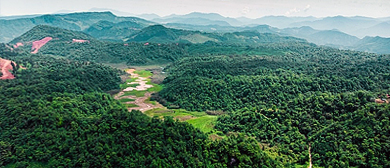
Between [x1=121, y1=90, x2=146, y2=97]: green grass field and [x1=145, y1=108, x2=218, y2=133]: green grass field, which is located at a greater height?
[x1=145, y1=108, x2=218, y2=133]: green grass field

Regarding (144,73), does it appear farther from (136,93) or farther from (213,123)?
(213,123)

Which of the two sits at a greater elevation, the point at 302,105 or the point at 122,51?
the point at 302,105

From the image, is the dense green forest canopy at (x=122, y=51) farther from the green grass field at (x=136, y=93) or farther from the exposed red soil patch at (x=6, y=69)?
the exposed red soil patch at (x=6, y=69)

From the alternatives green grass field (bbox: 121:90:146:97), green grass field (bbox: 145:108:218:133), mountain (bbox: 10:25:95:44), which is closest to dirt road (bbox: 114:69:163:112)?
green grass field (bbox: 121:90:146:97)

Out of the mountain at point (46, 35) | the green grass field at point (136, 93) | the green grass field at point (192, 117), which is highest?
the mountain at point (46, 35)

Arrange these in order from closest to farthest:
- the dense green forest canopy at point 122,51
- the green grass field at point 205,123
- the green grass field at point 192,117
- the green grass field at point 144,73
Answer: the green grass field at point 205,123 → the green grass field at point 192,117 → the green grass field at point 144,73 → the dense green forest canopy at point 122,51

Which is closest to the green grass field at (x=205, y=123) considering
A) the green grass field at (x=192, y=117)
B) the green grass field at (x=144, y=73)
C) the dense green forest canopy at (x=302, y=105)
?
the green grass field at (x=192, y=117)

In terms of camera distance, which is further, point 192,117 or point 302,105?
point 192,117

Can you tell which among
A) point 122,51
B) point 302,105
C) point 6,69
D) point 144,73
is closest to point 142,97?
point 144,73

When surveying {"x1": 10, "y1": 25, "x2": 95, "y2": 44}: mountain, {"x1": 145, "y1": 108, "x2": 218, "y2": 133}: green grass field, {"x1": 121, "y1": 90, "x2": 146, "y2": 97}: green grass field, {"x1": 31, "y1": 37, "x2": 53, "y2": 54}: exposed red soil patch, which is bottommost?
{"x1": 121, "y1": 90, "x2": 146, "y2": 97}: green grass field

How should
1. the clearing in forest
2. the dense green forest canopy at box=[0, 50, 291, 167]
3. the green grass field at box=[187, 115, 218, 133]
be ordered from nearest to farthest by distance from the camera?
1. the dense green forest canopy at box=[0, 50, 291, 167]
2. the green grass field at box=[187, 115, 218, 133]
3. the clearing in forest

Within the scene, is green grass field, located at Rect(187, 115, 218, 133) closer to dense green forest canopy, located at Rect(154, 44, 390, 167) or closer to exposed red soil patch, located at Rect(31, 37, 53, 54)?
dense green forest canopy, located at Rect(154, 44, 390, 167)

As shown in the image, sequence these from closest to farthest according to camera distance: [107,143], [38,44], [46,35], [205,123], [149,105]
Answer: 1. [107,143]
2. [205,123]
3. [149,105]
4. [38,44]
5. [46,35]
